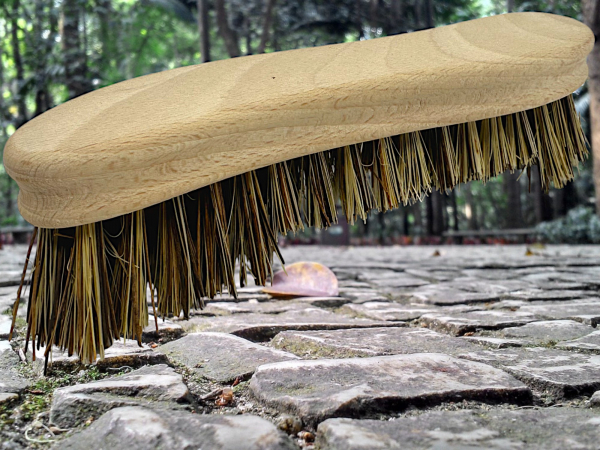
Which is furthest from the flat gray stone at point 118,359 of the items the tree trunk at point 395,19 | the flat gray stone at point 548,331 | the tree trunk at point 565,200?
the tree trunk at point 565,200

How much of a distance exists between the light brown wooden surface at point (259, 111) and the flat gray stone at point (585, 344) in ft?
2.11

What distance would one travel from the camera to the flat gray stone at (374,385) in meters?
0.92

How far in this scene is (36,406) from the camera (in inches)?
40.2

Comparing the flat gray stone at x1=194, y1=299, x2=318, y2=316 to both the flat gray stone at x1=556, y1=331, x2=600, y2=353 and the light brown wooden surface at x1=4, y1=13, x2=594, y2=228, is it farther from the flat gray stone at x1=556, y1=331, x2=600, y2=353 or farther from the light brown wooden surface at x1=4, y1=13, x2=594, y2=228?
the light brown wooden surface at x1=4, y1=13, x2=594, y2=228

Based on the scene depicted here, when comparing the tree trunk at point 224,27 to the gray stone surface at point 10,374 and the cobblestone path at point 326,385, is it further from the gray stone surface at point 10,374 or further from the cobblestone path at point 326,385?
the gray stone surface at point 10,374

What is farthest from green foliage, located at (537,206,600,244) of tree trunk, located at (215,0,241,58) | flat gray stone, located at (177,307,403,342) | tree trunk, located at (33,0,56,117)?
tree trunk, located at (33,0,56,117)

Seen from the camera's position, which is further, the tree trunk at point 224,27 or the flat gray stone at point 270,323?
the tree trunk at point 224,27

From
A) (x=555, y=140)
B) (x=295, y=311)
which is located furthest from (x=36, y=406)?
(x=555, y=140)

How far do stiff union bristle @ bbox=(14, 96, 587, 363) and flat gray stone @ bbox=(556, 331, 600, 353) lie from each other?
0.43m

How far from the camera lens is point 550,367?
3.85 ft

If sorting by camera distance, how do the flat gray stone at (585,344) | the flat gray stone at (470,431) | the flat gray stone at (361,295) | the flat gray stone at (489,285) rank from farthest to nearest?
the flat gray stone at (489,285) < the flat gray stone at (361,295) < the flat gray stone at (585,344) < the flat gray stone at (470,431)

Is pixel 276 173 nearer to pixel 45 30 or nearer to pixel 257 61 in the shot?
pixel 257 61

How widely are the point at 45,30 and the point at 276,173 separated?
11.8 meters

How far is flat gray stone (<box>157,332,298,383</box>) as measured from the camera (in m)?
1.21
